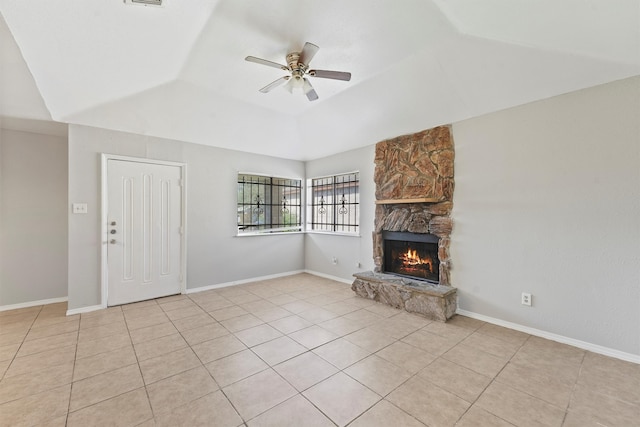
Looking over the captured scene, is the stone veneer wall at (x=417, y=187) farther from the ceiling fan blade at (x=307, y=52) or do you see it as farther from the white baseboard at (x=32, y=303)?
the white baseboard at (x=32, y=303)

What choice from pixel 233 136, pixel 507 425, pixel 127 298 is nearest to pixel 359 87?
pixel 233 136

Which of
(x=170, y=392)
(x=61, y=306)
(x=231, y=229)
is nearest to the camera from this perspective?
(x=170, y=392)

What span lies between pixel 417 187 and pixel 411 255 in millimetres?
1054

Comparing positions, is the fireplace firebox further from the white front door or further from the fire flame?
the white front door

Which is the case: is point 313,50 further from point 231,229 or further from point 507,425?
point 231,229

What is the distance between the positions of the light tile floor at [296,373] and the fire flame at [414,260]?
2.84ft

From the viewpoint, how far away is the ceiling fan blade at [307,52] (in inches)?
90.3

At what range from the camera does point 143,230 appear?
13.1 ft

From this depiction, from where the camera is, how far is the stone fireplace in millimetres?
3557

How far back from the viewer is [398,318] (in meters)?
3.35

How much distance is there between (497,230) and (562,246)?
1.97ft

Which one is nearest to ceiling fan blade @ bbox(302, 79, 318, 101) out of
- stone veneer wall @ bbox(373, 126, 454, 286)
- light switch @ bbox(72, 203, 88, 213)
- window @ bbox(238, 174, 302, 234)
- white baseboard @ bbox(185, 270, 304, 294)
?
stone veneer wall @ bbox(373, 126, 454, 286)

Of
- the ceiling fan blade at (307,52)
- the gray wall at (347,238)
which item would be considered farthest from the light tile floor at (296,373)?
the ceiling fan blade at (307,52)

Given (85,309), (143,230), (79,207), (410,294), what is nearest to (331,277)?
(410,294)
